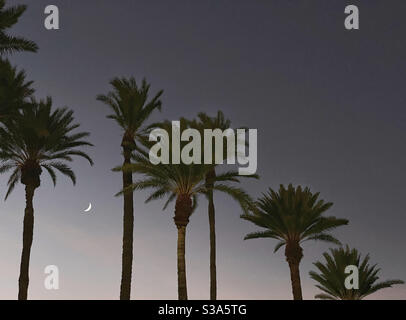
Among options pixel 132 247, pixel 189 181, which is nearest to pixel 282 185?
pixel 189 181

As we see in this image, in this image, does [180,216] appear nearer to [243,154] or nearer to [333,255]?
[243,154]

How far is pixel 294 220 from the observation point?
106ft

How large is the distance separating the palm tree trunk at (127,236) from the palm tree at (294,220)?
7459 mm

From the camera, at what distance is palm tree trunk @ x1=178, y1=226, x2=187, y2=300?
28.1 metres

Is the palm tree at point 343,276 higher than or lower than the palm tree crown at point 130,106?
lower

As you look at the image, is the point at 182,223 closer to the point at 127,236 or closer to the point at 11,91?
the point at 127,236

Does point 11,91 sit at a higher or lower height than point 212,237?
higher

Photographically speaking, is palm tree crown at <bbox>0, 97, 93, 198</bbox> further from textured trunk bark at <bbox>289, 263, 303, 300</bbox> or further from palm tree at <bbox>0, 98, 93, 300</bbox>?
textured trunk bark at <bbox>289, 263, 303, 300</bbox>

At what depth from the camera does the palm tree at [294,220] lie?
106 feet

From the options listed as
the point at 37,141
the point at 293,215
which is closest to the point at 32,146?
the point at 37,141

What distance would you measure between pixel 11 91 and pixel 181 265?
42.8 feet

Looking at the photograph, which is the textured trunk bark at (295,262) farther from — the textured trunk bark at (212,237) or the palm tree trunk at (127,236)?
the palm tree trunk at (127,236)

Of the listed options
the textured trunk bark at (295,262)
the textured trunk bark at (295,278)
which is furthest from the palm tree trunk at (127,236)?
the textured trunk bark at (295,278)
